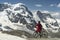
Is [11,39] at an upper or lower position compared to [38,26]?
lower

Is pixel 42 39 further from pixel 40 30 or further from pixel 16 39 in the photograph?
pixel 16 39

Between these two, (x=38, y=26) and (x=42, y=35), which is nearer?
(x=38, y=26)

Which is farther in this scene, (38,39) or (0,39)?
(38,39)

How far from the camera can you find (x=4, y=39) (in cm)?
3181

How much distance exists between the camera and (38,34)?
35.1 meters

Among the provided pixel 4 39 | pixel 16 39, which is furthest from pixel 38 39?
pixel 4 39

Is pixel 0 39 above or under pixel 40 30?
under

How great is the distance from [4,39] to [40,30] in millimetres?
6537

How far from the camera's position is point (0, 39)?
1244 inches

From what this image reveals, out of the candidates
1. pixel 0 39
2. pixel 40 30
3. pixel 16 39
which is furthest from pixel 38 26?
pixel 0 39

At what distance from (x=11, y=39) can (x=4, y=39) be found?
134 centimetres

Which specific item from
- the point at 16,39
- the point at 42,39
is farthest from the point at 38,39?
the point at 16,39

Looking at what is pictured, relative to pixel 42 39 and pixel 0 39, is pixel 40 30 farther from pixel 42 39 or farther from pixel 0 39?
pixel 0 39

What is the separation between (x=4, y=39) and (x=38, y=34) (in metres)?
6.70
